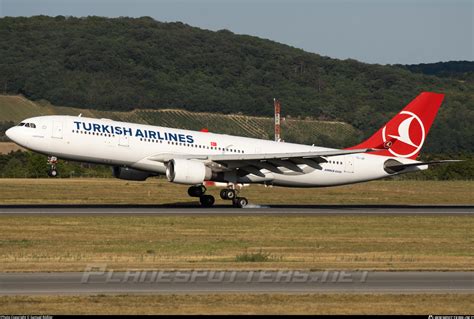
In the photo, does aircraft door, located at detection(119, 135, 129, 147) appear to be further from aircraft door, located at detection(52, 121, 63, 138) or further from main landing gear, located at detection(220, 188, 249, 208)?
main landing gear, located at detection(220, 188, 249, 208)

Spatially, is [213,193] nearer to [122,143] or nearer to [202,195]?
[202,195]

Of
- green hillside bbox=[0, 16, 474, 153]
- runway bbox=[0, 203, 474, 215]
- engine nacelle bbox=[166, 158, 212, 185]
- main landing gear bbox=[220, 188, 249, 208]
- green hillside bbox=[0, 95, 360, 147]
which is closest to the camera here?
runway bbox=[0, 203, 474, 215]

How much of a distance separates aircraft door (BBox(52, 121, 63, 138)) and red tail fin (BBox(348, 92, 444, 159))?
16320 millimetres

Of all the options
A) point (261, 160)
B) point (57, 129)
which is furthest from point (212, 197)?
point (57, 129)

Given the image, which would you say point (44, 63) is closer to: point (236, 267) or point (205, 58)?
point (205, 58)

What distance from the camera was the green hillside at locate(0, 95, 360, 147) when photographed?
130 metres

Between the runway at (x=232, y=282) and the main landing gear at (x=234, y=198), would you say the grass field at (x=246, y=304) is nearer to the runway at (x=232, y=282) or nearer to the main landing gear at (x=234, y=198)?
the runway at (x=232, y=282)

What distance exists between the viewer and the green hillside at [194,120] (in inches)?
5128

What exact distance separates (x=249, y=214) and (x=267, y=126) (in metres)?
91.2

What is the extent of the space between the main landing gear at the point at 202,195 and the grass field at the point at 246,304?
28.4m

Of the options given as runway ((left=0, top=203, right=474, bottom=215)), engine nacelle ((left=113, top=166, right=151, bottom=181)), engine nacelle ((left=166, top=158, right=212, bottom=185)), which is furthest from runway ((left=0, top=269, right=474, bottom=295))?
engine nacelle ((left=113, top=166, right=151, bottom=181))

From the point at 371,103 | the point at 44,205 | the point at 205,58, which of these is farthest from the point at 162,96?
the point at 44,205

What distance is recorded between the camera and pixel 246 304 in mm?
18594

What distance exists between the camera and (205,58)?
19888cm
